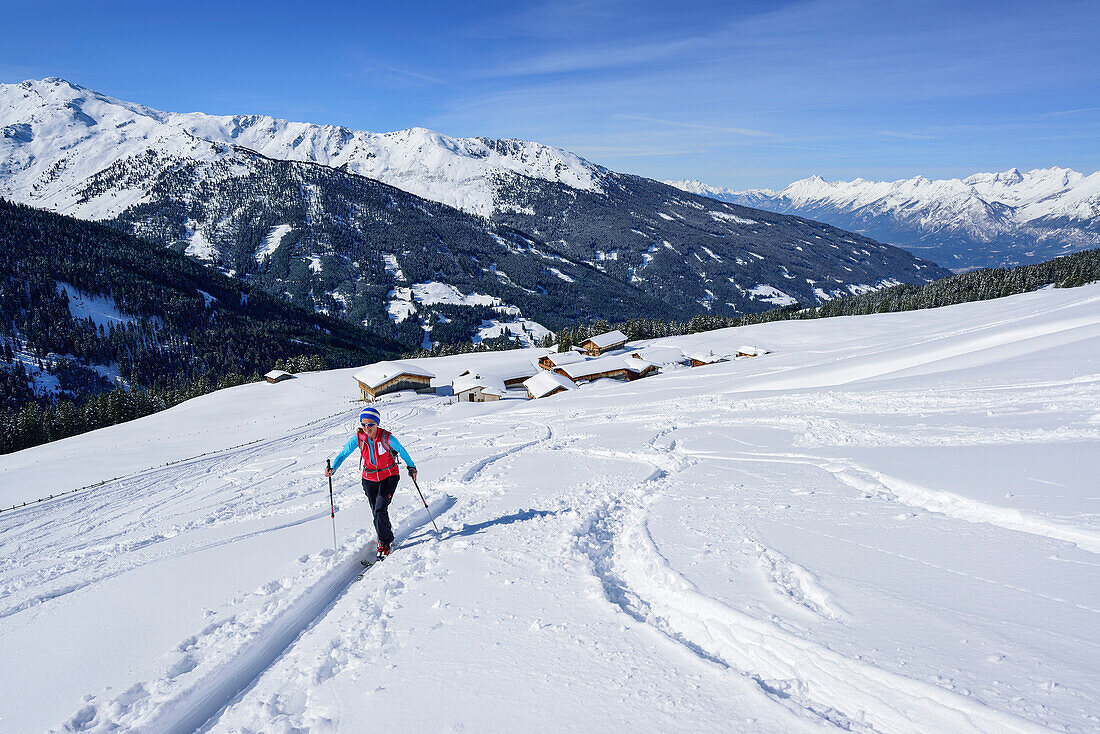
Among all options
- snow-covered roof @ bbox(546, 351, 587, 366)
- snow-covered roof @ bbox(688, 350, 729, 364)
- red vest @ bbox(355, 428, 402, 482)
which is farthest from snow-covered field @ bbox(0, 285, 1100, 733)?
Answer: snow-covered roof @ bbox(546, 351, 587, 366)

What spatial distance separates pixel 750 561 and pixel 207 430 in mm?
54239

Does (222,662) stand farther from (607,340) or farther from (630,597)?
(607,340)

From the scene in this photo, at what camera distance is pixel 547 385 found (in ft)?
177

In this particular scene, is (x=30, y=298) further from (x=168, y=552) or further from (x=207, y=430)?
(x=168, y=552)

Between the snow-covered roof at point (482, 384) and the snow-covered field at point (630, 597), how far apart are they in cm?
3970

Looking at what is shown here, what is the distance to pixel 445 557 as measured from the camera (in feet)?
24.9

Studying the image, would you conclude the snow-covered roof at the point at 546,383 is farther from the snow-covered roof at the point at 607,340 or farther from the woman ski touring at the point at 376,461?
the woman ski touring at the point at 376,461

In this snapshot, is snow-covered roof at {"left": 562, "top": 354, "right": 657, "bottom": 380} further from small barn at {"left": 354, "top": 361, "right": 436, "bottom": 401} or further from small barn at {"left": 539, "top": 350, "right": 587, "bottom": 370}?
small barn at {"left": 354, "top": 361, "right": 436, "bottom": 401}

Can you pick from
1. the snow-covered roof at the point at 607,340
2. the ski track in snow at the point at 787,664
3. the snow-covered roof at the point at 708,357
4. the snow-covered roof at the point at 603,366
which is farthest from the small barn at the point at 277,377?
the ski track in snow at the point at 787,664

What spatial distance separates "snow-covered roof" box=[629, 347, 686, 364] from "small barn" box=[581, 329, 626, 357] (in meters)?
11.6

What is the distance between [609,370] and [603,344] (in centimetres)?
2544

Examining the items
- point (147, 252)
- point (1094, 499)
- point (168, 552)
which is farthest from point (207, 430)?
point (147, 252)

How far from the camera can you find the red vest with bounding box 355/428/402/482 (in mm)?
8422

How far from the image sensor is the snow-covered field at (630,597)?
156 inches
